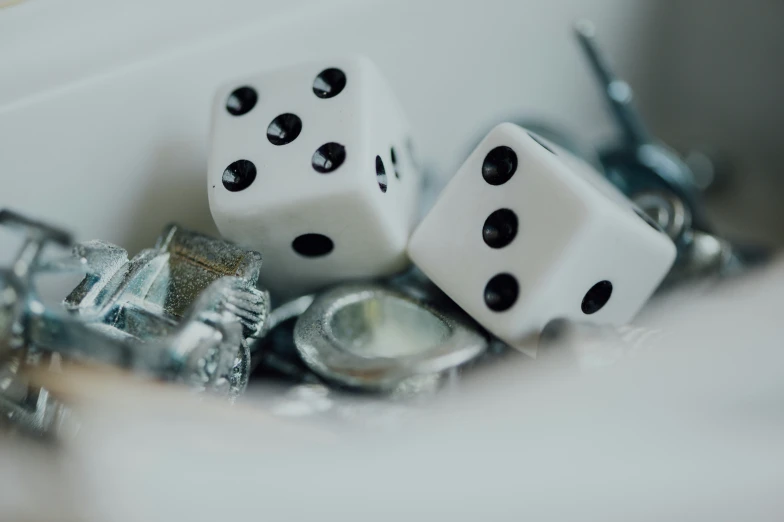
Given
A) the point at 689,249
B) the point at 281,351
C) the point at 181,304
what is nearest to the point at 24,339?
the point at 181,304

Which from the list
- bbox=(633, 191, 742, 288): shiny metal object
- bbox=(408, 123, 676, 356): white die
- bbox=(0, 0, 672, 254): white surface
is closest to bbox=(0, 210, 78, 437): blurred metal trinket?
bbox=(0, 0, 672, 254): white surface

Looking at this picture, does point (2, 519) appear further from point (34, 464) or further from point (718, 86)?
point (718, 86)

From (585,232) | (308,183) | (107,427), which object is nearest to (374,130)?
(308,183)

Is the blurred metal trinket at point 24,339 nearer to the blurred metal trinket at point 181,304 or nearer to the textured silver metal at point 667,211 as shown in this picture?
the blurred metal trinket at point 181,304

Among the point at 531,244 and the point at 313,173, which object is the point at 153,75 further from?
the point at 531,244

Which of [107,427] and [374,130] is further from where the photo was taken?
[374,130]

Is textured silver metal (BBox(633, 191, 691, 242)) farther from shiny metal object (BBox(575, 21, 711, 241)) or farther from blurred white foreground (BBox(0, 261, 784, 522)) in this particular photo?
blurred white foreground (BBox(0, 261, 784, 522))
